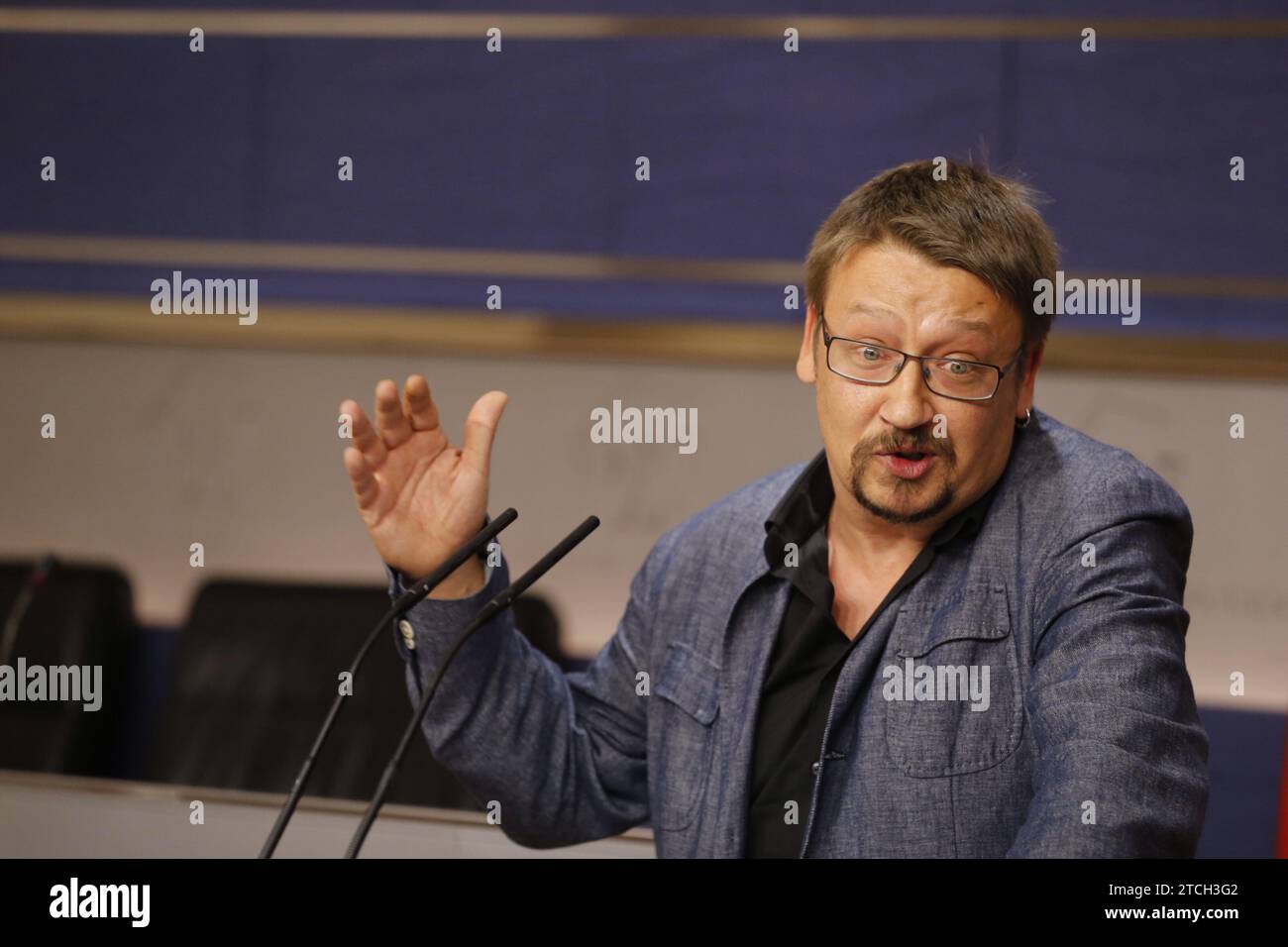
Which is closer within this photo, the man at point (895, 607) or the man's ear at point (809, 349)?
the man at point (895, 607)

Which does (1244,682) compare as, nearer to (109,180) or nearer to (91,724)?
(91,724)

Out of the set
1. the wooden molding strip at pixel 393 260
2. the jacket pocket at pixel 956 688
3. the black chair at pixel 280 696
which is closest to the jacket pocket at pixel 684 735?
the jacket pocket at pixel 956 688

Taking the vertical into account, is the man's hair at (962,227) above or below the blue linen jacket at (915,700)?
above

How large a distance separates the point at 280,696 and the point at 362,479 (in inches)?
69.7

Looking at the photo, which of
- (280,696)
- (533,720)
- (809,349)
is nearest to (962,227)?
(809,349)

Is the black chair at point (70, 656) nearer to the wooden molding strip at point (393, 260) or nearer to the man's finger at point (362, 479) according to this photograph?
the wooden molding strip at point (393, 260)

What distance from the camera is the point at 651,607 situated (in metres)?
1.72

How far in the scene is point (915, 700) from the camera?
1411 mm

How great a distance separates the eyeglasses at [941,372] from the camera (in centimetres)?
143

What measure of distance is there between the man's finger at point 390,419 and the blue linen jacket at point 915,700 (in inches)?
6.2

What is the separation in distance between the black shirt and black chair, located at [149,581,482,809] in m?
1.50

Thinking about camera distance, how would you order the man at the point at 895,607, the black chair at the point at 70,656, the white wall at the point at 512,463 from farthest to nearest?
the black chair at the point at 70,656 < the white wall at the point at 512,463 < the man at the point at 895,607

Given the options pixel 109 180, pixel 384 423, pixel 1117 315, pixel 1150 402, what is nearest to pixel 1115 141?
pixel 1117 315

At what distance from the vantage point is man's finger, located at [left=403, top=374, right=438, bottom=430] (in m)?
1.40
